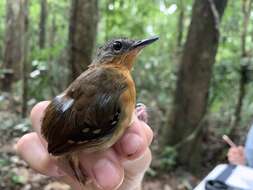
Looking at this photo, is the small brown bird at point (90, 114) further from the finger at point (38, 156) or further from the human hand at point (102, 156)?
the finger at point (38, 156)

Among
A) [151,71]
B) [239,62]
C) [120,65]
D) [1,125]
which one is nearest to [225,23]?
[239,62]

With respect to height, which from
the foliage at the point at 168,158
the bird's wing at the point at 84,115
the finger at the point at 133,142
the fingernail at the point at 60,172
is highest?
the bird's wing at the point at 84,115

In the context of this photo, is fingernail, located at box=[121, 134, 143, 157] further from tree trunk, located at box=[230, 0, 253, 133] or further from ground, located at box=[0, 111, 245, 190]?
tree trunk, located at box=[230, 0, 253, 133]

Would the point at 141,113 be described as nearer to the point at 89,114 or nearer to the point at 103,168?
the point at 103,168

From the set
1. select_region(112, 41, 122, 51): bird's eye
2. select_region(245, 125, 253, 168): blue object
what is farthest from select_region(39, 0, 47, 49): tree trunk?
select_region(112, 41, 122, 51): bird's eye

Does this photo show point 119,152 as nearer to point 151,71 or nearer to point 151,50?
point 151,71

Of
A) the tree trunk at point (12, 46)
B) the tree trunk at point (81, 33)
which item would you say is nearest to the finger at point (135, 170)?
the tree trunk at point (81, 33)
